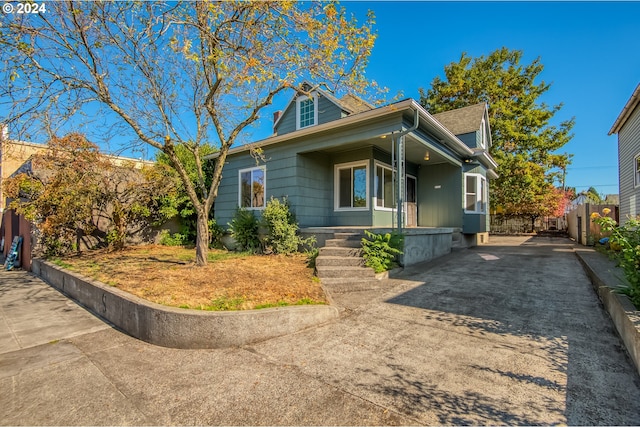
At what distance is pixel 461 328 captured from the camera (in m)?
3.63

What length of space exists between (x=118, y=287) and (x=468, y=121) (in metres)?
13.3

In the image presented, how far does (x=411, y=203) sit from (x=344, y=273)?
21.6 ft

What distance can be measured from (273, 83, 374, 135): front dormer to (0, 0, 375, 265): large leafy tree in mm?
4495

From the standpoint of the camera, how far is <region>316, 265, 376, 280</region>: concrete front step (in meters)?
5.86

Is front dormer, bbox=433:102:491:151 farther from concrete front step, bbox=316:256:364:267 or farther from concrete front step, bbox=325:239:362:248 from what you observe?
concrete front step, bbox=316:256:364:267

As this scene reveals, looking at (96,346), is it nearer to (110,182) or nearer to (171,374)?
(171,374)

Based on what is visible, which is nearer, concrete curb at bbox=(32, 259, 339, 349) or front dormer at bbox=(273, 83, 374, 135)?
concrete curb at bbox=(32, 259, 339, 349)

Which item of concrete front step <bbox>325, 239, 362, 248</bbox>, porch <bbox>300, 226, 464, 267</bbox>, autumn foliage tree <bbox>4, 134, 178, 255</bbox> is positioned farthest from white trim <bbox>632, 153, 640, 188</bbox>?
autumn foliage tree <bbox>4, 134, 178, 255</bbox>

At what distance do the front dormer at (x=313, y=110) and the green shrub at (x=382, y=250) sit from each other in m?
4.77

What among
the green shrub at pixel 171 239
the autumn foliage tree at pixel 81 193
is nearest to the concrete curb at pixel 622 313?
the autumn foliage tree at pixel 81 193

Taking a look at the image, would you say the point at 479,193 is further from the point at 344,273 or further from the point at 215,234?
the point at 215,234

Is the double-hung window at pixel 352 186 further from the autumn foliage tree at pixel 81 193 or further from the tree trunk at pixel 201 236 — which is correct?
the autumn foliage tree at pixel 81 193

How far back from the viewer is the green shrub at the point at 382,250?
6.18 m

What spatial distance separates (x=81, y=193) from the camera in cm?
808
